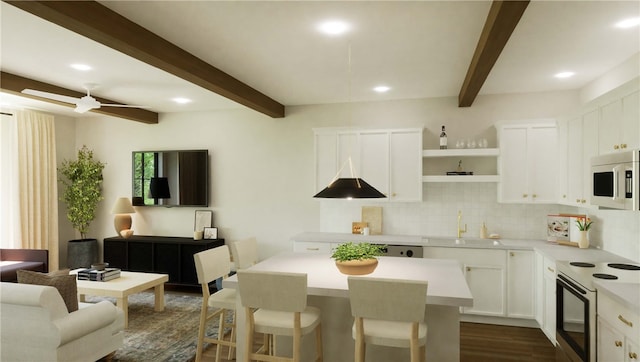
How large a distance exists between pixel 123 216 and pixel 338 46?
15.6 feet

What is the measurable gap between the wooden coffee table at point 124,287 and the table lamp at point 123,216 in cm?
143

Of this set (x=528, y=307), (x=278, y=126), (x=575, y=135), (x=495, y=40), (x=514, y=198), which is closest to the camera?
(x=495, y=40)

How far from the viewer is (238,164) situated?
20.0ft

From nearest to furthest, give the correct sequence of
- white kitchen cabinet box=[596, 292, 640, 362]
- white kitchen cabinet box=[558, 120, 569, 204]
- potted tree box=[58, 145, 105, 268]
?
1. white kitchen cabinet box=[596, 292, 640, 362]
2. white kitchen cabinet box=[558, 120, 569, 204]
3. potted tree box=[58, 145, 105, 268]

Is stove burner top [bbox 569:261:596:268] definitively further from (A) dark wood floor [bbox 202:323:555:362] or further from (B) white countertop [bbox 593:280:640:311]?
(A) dark wood floor [bbox 202:323:555:362]

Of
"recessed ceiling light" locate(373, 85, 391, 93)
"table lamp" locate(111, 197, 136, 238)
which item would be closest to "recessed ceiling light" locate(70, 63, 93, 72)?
"table lamp" locate(111, 197, 136, 238)

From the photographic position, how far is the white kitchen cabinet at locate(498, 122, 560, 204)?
4605 millimetres

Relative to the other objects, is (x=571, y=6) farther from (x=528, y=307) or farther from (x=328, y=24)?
(x=528, y=307)

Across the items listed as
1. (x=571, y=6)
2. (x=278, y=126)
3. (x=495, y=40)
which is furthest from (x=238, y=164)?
(x=571, y=6)

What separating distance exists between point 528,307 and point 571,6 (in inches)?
126

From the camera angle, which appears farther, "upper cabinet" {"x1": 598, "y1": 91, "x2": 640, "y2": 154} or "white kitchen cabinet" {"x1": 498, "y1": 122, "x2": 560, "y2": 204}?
"white kitchen cabinet" {"x1": 498, "y1": 122, "x2": 560, "y2": 204}

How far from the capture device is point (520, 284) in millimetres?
4418

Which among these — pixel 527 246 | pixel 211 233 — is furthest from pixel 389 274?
pixel 211 233

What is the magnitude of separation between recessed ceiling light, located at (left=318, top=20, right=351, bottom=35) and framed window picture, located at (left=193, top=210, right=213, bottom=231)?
397 cm
